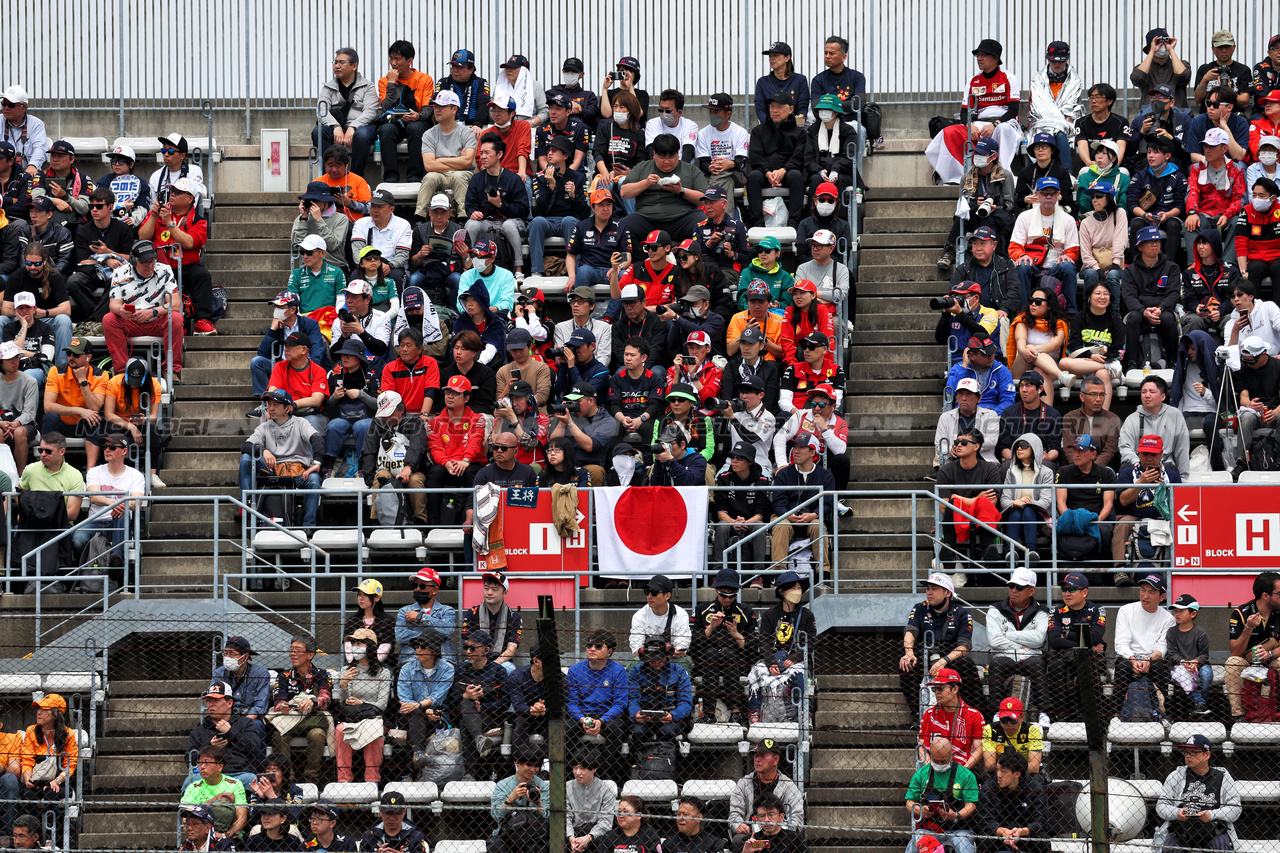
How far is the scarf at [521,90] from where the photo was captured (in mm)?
24953

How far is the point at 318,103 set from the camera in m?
25.5

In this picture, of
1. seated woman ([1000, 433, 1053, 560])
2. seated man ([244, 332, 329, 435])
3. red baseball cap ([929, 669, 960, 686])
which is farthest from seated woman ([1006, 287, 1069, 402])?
seated man ([244, 332, 329, 435])

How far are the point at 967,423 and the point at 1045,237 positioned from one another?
116 inches

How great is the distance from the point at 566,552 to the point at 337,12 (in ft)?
35.7

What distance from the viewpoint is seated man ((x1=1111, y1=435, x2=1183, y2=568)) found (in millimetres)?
18891

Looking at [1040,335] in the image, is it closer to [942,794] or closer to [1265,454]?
[1265,454]

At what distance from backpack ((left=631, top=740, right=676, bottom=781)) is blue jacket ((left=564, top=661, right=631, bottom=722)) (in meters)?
0.39

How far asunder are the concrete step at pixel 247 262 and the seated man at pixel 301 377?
334cm

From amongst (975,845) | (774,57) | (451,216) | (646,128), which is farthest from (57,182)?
(975,845)

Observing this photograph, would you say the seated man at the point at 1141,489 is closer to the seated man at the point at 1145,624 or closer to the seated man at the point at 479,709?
the seated man at the point at 1145,624

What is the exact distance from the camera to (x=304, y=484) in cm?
2020

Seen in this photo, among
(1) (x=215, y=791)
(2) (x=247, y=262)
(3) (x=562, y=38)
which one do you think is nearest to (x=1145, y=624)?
(1) (x=215, y=791)

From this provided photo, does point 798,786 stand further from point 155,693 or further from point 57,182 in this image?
point 57,182

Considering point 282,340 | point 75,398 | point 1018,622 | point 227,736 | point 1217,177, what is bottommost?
point 227,736
